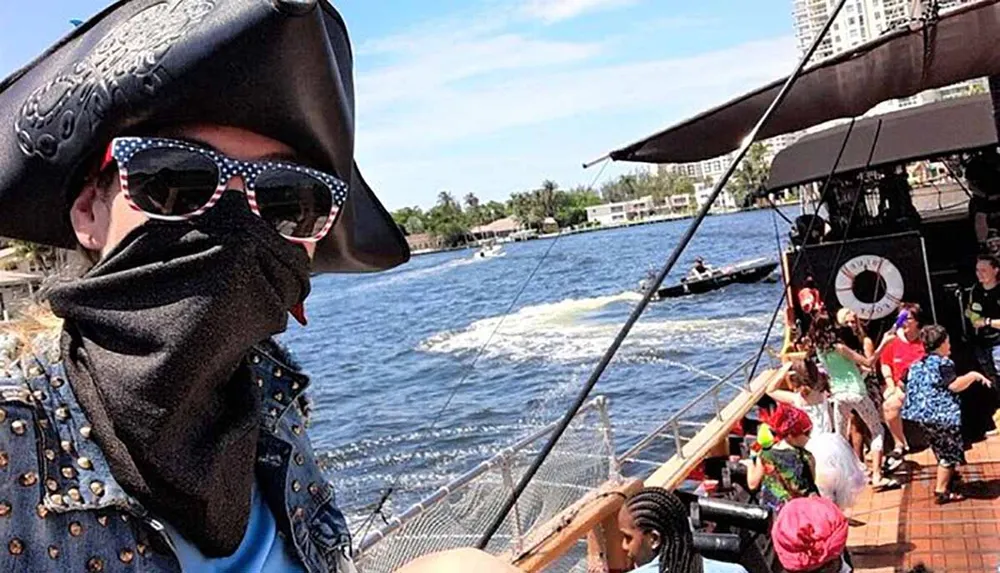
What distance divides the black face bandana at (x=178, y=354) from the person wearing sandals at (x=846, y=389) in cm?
679

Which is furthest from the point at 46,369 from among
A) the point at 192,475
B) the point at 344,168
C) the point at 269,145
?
the point at 344,168

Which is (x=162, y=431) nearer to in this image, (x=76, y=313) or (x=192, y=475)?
(x=192, y=475)

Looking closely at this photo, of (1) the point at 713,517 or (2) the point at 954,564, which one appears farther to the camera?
(2) the point at 954,564

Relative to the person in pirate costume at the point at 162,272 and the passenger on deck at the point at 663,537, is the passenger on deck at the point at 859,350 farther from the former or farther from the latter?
the person in pirate costume at the point at 162,272

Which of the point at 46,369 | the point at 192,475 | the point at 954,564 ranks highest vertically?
the point at 46,369

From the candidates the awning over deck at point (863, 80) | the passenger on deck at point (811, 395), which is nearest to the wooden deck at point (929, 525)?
the passenger on deck at point (811, 395)

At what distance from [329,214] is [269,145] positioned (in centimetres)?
14

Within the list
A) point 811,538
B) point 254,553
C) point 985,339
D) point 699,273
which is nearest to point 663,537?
point 811,538

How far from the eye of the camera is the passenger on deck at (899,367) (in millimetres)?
7137

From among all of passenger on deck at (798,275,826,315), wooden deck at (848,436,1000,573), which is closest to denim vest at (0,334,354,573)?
wooden deck at (848,436,1000,573)

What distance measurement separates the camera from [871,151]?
8.26 m

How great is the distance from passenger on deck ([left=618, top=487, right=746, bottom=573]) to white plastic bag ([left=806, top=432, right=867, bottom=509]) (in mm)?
2029

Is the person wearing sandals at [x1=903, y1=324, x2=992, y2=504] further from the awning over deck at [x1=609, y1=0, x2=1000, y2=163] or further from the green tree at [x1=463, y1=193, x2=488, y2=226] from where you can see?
the green tree at [x1=463, y1=193, x2=488, y2=226]

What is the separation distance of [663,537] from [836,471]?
2446 mm
